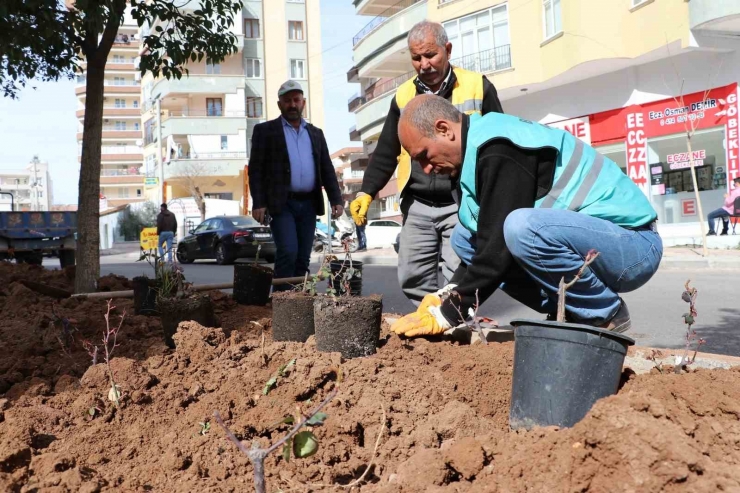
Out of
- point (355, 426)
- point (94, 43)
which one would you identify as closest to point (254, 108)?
point (94, 43)

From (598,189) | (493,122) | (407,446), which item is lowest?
(407,446)

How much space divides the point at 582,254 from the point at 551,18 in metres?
19.6

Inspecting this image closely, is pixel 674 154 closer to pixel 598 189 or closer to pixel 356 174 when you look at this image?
pixel 598 189

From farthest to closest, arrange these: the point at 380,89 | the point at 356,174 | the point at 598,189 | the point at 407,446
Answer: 1. the point at 356,174
2. the point at 380,89
3. the point at 598,189
4. the point at 407,446

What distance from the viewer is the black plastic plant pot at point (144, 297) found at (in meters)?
4.98

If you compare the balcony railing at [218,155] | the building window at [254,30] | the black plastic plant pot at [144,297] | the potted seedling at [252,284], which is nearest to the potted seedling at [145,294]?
the black plastic plant pot at [144,297]

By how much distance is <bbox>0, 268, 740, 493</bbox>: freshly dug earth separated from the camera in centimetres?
168

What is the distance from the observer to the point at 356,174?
78.9m

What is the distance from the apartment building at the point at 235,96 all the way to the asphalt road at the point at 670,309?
1516 inches

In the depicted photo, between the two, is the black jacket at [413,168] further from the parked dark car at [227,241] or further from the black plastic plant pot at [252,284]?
the parked dark car at [227,241]

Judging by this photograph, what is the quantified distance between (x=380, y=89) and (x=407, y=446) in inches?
1365

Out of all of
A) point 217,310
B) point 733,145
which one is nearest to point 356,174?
point 733,145

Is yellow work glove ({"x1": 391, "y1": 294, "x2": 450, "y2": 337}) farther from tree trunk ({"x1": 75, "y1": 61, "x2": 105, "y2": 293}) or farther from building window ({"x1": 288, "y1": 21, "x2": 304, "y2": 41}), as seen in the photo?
building window ({"x1": 288, "y1": 21, "x2": 304, "y2": 41})

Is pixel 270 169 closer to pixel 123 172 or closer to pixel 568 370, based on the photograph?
pixel 568 370
